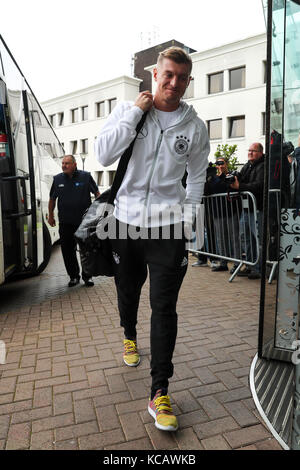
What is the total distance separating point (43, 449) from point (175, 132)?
6.50 ft

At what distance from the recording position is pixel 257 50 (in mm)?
26016

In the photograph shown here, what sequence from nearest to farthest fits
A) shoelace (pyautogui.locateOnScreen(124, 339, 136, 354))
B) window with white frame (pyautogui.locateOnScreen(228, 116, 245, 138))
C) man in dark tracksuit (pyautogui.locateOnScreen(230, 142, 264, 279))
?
shoelace (pyautogui.locateOnScreen(124, 339, 136, 354)) < man in dark tracksuit (pyautogui.locateOnScreen(230, 142, 264, 279)) < window with white frame (pyautogui.locateOnScreen(228, 116, 245, 138))

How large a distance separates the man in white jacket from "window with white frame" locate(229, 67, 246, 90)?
27502 millimetres

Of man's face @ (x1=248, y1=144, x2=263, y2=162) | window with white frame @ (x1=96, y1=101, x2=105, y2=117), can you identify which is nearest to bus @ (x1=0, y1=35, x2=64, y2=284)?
man's face @ (x1=248, y1=144, x2=263, y2=162)

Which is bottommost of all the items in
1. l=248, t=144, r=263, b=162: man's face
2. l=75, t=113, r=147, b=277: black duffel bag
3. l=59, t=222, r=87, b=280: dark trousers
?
l=59, t=222, r=87, b=280: dark trousers

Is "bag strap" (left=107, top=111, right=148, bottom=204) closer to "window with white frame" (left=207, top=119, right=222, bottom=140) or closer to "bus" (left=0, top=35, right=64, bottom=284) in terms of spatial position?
"bus" (left=0, top=35, right=64, bottom=284)

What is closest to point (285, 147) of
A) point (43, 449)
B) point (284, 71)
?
point (284, 71)

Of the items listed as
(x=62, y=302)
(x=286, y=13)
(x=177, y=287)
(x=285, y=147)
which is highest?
(x=286, y=13)

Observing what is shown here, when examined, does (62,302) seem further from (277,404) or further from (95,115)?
(95,115)

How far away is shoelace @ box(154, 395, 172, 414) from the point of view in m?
2.24

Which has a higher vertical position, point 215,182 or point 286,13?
point 286,13

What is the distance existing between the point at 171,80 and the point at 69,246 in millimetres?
4073

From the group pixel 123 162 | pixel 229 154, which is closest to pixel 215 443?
pixel 123 162

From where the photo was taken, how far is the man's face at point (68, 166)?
5.82 metres
